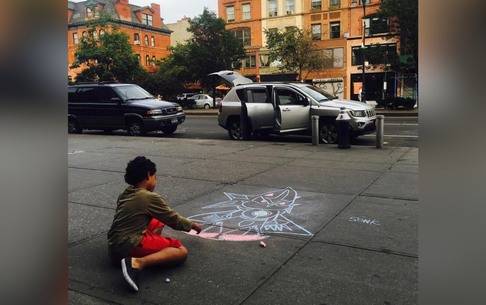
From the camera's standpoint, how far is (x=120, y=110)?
14.8m

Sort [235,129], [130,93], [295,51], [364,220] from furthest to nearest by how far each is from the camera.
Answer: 1. [295,51]
2. [130,93]
3. [235,129]
4. [364,220]

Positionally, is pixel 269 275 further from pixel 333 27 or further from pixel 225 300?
pixel 333 27

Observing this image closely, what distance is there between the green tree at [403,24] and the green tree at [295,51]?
8.29m

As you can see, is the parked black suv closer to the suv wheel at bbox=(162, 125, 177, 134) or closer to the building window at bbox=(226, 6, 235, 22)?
the suv wheel at bbox=(162, 125, 177, 134)

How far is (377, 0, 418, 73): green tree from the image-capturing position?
27781 millimetres

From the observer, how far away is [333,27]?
1779 inches

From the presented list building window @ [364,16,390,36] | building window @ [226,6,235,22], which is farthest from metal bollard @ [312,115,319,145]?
building window @ [226,6,235,22]

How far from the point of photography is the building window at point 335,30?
4478 cm

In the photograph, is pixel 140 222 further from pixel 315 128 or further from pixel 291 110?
pixel 291 110

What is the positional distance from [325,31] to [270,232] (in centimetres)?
4390

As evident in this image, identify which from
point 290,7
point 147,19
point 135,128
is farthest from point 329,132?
point 290,7

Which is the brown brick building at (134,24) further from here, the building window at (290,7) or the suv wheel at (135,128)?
the suv wheel at (135,128)
